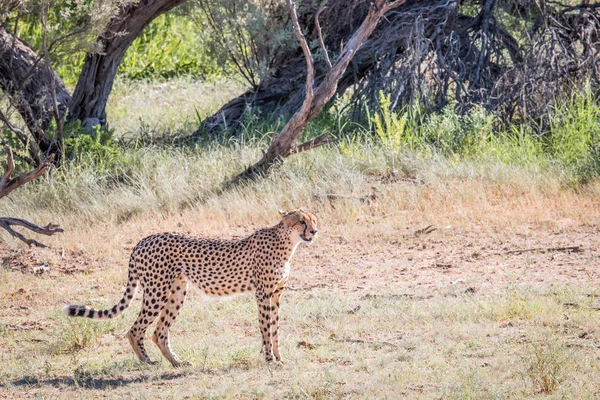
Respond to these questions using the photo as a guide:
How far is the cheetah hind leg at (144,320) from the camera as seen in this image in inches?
236

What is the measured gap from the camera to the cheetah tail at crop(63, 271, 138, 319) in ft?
18.8

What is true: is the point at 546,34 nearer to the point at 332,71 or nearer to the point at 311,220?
the point at 332,71

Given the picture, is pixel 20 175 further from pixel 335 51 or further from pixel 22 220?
pixel 335 51

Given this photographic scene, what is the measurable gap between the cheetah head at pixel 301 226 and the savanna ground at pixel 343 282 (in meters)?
0.76

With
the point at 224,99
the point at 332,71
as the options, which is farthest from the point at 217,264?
the point at 224,99

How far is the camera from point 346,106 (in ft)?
37.3

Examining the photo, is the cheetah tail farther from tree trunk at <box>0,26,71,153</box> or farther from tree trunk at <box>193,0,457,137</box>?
tree trunk at <box>193,0,457,137</box>

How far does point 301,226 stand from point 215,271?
0.60 metres

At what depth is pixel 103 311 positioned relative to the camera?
5.88m

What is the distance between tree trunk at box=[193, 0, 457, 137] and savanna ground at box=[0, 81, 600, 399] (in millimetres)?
992

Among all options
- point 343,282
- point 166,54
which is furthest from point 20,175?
point 166,54

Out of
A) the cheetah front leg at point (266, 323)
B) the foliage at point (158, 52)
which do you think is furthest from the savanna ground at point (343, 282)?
the foliage at point (158, 52)

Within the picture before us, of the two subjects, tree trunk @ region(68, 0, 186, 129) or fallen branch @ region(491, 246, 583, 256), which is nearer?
fallen branch @ region(491, 246, 583, 256)

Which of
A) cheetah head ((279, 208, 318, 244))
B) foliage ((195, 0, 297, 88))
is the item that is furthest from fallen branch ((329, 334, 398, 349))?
foliage ((195, 0, 297, 88))
